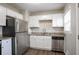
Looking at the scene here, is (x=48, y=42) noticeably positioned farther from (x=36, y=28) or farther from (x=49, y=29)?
(x=36, y=28)

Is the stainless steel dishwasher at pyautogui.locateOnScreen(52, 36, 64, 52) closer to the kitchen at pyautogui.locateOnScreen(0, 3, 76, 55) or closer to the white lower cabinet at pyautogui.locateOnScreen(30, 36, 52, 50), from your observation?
the kitchen at pyautogui.locateOnScreen(0, 3, 76, 55)

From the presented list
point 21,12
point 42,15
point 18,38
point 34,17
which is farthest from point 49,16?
point 18,38

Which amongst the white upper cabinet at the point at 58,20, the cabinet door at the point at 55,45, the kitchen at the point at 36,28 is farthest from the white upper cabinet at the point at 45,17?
the cabinet door at the point at 55,45

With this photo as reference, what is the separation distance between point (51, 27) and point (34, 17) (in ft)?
3.71

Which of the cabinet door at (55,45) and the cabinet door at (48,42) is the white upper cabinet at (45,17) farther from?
the cabinet door at (55,45)

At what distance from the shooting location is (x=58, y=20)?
13.2 ft

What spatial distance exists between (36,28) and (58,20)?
1445 millimetres

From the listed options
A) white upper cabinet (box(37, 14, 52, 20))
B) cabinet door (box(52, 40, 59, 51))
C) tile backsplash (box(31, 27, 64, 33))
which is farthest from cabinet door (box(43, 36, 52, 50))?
white upper cabinet (box(37, 14, 52, 20))

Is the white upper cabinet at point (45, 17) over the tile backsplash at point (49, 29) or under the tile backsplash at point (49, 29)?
over

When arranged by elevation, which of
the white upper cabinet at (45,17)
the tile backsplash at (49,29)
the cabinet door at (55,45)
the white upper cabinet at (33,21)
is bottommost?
the cabinet door at (55,45)

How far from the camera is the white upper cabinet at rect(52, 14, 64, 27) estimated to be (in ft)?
13.1

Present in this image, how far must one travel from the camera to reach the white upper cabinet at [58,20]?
399 centimetres

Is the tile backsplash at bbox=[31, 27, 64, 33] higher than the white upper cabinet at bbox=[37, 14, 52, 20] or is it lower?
lower
